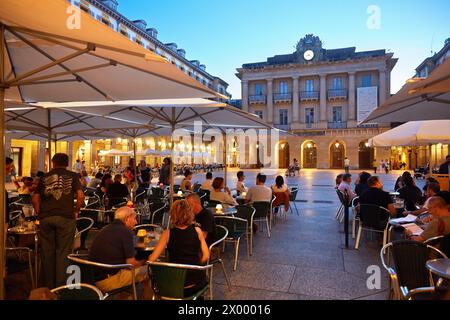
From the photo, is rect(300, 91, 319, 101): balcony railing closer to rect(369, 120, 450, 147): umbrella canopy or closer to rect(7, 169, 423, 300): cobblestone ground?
rect(369, 120, 450, 147): umbrella canopy

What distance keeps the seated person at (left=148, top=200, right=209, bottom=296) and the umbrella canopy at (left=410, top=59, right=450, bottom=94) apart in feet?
9.47

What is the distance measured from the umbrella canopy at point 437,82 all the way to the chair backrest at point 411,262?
1.70m

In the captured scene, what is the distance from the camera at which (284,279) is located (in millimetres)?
4438

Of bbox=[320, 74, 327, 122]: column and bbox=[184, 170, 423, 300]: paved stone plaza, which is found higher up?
bbox=[320, 74, 327, 122]: column

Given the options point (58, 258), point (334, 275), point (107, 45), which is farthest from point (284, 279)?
point (107, 45)

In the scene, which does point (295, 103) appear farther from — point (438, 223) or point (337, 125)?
point (438, 223)

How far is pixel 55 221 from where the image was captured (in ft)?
11.7

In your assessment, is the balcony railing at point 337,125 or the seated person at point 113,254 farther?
the balcony railing at point 337,125

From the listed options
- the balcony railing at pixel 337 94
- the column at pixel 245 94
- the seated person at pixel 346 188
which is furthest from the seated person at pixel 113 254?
the column at pixel 245 94

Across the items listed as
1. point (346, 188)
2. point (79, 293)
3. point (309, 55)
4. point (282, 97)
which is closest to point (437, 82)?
point (79, 293)

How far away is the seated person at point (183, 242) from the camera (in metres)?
3.08

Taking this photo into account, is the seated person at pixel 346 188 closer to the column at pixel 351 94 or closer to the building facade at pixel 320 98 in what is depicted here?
the building facade at pixel 320 98

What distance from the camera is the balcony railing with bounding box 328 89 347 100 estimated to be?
44.9m

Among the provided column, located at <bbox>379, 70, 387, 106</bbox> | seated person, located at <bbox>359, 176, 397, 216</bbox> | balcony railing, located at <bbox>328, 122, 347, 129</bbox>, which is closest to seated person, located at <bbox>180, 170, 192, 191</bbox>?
seated person, located at <bbox>359, 176, 397, 216</bbox>
